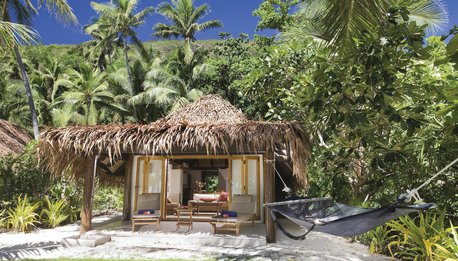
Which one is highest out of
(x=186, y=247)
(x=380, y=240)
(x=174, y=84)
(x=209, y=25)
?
(x=209, y=25)

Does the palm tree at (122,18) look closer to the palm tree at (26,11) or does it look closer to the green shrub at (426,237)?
the palm tree at (26,11)

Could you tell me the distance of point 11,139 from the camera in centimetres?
1247

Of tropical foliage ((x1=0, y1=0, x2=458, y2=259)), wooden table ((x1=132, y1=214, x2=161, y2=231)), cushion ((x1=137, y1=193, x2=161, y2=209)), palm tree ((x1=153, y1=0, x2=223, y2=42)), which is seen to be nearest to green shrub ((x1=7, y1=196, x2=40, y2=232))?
tropical foliage ((x1=0, y1=0, x2=458, y2=259))

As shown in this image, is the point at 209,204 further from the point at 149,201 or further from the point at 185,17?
the point at 185,17

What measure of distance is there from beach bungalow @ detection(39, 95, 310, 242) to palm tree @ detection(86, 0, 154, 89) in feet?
40.1

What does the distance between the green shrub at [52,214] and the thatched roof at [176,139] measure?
5.83 feet

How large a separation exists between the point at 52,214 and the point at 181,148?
→ 13.4ft

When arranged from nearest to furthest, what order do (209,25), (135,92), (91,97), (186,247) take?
(186,247) → (91,97) → (135,92) → (209,25)

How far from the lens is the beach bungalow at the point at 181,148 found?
6055 millimetres

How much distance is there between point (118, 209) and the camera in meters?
12.4

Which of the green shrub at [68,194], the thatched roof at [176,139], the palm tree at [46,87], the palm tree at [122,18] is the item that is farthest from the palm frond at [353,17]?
the palm tree at [46,87]

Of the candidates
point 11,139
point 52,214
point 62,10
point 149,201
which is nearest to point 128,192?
point 149,201

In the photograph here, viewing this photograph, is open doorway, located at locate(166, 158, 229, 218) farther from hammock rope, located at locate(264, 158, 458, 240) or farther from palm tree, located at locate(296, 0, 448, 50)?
palm tree, located at locate(296, 0, 448, 50)

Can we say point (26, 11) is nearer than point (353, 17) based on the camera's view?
No
